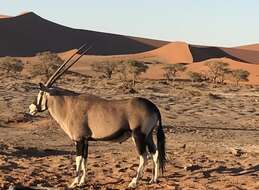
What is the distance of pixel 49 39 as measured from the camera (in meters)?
114

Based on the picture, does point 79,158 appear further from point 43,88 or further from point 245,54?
point 245,54

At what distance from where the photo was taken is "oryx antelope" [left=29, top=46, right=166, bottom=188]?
27.5 feet

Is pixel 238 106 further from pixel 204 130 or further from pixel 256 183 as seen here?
pixel 256 183

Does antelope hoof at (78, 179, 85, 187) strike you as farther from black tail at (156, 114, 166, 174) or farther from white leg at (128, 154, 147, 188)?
black tail at (156, 114, 166, 174)

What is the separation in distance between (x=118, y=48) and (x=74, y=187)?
365 ft

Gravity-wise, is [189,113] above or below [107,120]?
below

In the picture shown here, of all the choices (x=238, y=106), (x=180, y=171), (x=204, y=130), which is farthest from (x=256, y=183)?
(x=238, y=106)

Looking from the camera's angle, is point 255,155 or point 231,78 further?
point 231,78

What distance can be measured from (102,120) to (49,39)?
351 feet

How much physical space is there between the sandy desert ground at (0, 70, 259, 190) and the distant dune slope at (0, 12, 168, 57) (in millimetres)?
76811

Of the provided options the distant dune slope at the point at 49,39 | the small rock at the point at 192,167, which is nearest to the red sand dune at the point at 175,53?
the distant dune slope at the point at 49,39

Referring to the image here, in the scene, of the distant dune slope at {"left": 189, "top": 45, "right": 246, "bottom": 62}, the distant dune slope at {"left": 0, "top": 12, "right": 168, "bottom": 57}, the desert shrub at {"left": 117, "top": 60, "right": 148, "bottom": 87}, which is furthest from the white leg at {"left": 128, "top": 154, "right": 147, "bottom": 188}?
the distant dune slope at {"left": 0, "top": 12, "right": 168, "bottom": 57}

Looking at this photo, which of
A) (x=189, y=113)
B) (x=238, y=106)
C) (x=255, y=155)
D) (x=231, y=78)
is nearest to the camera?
(x=255, y=155)

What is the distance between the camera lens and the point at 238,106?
27.4 m
